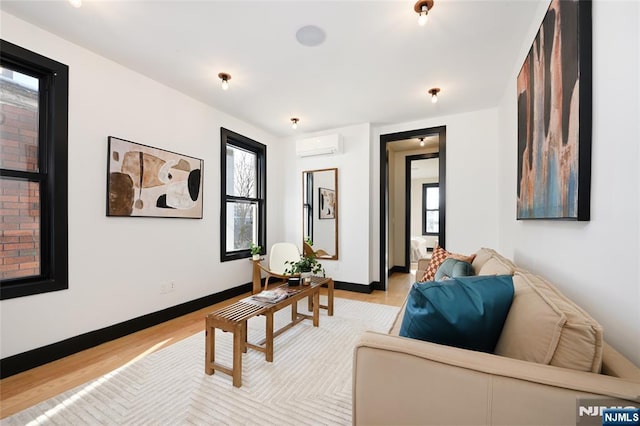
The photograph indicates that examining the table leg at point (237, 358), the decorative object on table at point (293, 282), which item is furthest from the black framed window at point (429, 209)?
the table leg at point (237, 358)

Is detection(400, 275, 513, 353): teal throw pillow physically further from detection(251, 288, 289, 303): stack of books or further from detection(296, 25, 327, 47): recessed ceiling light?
detection(296, 25, 327, 47): recessed ceiling light

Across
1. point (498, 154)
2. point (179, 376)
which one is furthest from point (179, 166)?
point (498, 154)

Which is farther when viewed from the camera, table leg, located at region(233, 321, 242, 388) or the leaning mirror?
the leaning mirror

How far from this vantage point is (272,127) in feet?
14.2

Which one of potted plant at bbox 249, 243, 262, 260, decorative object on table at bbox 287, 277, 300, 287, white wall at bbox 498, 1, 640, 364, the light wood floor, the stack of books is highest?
white wall at bbox 498, 1, 640, 364

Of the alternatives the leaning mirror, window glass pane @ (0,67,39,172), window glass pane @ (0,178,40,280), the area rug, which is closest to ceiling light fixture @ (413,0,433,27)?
the area rug

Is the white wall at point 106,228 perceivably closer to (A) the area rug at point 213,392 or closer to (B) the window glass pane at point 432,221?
(A) the area rug at point 213,392

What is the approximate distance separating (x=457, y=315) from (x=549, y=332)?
267 mm

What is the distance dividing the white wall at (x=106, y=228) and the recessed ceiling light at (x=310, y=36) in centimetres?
136

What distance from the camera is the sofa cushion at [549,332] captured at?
0.80m

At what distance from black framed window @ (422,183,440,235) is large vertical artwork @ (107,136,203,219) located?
6851mm

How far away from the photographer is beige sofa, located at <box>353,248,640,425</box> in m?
0.75

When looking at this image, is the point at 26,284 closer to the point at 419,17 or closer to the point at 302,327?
the point at 302,327

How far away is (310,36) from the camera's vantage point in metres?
2.13
